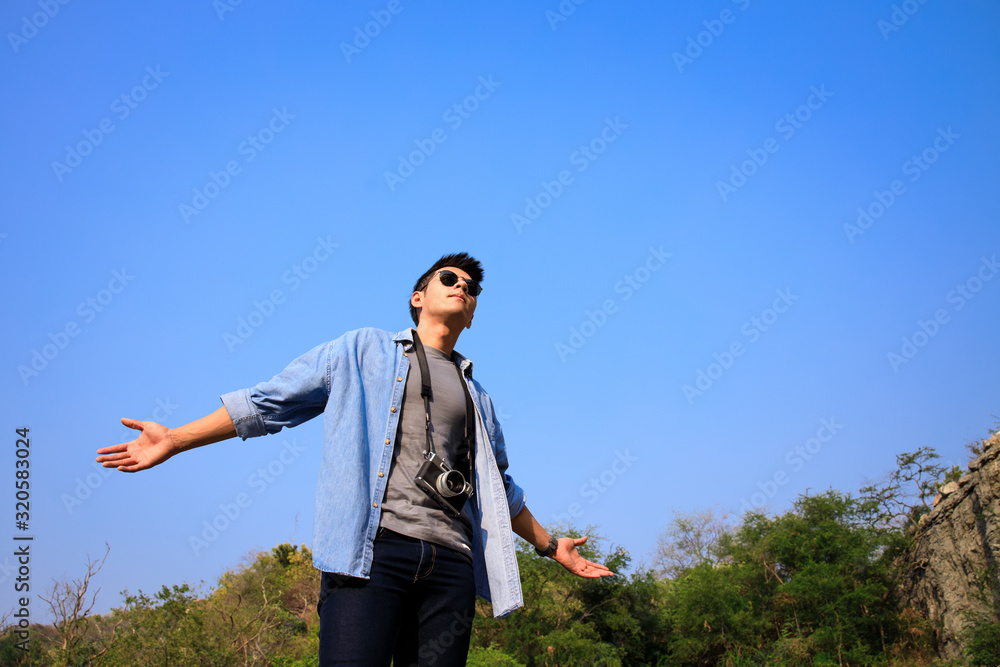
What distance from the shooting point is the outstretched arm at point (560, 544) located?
3289mm

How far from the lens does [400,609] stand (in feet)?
7.74

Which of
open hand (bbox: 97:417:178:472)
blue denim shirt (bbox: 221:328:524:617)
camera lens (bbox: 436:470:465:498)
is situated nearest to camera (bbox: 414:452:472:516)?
camera lens (bbox: 436:470:465:498)

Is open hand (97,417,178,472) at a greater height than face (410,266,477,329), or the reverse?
face (410,266,477,329)

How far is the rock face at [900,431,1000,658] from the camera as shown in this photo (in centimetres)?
1436

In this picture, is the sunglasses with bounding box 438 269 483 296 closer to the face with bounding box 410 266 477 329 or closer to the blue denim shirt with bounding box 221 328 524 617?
the face with bounding box 410 266 477 329

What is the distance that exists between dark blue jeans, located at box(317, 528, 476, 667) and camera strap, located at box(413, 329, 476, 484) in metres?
0.41

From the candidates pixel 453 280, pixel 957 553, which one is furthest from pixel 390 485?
pixel 957 553

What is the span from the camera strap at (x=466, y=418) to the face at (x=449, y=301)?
18 cm

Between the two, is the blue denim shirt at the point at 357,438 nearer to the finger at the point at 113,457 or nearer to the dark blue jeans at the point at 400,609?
the dark blue jeans at the point at 400,609

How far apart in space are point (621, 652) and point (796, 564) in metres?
5.82

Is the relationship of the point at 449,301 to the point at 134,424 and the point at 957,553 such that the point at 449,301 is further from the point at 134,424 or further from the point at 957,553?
the point at 957,553

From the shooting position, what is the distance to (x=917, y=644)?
16.7 metres

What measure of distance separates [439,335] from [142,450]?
4.21ft

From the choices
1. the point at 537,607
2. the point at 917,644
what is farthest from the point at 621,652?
the point at 917,644
